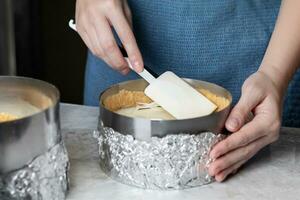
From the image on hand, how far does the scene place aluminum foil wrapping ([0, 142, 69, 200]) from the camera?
0.74 m

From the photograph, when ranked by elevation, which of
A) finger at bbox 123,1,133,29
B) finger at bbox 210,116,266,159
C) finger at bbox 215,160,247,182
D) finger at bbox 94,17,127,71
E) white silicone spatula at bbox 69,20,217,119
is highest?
finger at bbox 123,1,133,29

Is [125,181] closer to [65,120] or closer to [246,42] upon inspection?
[65,120]

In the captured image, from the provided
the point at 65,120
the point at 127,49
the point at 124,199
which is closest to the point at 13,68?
the point at 65,120

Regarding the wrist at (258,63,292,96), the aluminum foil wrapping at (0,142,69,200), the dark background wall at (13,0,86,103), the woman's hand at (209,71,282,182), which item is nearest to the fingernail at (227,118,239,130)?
the woman's hand at (209,71,282,182)

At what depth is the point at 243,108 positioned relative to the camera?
2.92 ft

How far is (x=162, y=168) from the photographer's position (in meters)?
0.82

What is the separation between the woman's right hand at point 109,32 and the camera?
95cm

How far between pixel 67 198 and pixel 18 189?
10 centimetres

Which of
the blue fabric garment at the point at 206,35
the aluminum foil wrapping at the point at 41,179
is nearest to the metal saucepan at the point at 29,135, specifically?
the aluminum foil wrapping at the point at 41,179

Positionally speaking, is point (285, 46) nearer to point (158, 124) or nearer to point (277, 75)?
point (277, 75)

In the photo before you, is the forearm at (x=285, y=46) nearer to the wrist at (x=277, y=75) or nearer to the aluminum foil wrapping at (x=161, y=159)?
the wrist at (x=277, y=75)

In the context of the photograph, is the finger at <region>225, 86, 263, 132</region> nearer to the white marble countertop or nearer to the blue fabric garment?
the white marble countertop

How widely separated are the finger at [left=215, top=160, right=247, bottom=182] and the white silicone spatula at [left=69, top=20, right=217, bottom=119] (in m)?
0.08

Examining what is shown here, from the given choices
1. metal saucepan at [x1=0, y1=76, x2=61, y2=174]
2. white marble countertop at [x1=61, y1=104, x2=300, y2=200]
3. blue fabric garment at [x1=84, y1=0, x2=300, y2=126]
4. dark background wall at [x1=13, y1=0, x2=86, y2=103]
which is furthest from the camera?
dark background wall at [x1=13, y1=0, x2=86, y2=103]
